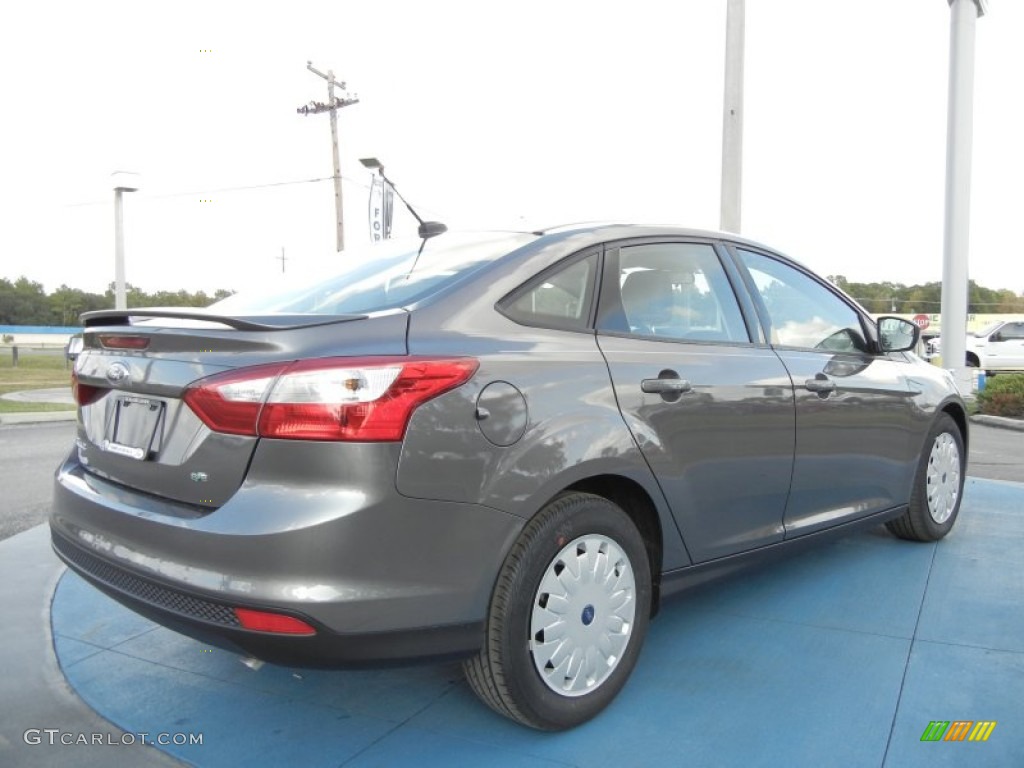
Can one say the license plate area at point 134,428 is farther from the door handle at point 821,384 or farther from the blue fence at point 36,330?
the blue fence at point 36,330

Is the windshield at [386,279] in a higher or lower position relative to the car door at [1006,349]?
higher

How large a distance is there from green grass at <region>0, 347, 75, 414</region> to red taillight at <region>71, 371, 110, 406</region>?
30.8 ft

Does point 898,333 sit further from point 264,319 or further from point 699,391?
point 264,319

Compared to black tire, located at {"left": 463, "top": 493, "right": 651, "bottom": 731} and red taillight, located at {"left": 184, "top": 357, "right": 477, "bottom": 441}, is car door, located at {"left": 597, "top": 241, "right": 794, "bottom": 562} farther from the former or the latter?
red taillight, located at {"left": 184, "top": 357, "right": 477, "bottom": 441}

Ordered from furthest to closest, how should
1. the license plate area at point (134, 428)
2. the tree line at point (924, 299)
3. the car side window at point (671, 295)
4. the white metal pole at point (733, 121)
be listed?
the tree line at point (924, 299) → the white metal pole at point (733, 121) → the car side window at point (671, 295) → the license plate area at point (134, 428)

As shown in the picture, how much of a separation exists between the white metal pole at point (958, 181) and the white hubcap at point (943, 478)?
11.7 meters

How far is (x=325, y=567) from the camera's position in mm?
2045

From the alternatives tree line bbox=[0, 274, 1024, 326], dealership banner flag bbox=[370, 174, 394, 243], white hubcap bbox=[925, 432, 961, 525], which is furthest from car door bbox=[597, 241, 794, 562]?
tree line bbox=[0, 274, 1024, 326]

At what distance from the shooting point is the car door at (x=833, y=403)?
3477 millimetres

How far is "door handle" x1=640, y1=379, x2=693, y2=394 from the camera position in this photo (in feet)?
9.02

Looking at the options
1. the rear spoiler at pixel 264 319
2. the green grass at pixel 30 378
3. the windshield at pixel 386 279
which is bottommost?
the green grass at pixel 30 378

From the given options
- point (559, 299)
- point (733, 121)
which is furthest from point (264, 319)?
point (733, 121)

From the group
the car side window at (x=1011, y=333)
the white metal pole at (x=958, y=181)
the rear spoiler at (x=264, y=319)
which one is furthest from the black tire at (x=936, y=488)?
the car side window at (x=1011, y=333)

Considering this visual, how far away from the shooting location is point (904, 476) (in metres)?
4.16
